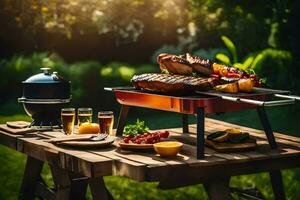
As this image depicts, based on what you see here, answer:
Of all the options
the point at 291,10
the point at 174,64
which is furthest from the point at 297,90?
the point at 174,64

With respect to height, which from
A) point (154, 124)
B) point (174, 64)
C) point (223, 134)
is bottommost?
point (154, 124)

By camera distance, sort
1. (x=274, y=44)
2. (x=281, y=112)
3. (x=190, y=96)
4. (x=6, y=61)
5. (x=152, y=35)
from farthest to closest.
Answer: (x=152, y=35)
(x=6, y=61)
(x=274, y=44)
(x=281, y=112)
(x=190, y=96)

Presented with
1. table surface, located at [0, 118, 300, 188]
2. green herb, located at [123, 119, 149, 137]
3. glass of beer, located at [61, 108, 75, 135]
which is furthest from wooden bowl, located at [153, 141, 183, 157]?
glass of beer, located at [61, 108, 75, 135]

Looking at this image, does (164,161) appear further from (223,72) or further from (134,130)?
(223,72)

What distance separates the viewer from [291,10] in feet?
46.3

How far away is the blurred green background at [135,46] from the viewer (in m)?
11.2

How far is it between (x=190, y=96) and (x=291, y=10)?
906 centimetres

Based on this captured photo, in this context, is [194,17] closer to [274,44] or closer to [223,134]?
[274,44]

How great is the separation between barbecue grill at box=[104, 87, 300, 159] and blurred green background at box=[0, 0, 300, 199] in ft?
12.5

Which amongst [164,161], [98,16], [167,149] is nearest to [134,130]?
[167,149]

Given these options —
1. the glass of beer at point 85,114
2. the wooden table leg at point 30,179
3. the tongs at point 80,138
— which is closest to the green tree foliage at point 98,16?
the wooden table leg at point 30,179

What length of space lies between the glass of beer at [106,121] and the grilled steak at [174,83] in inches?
15.8

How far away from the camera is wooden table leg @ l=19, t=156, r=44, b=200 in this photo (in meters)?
6.93

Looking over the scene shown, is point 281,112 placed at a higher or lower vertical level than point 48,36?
lower
